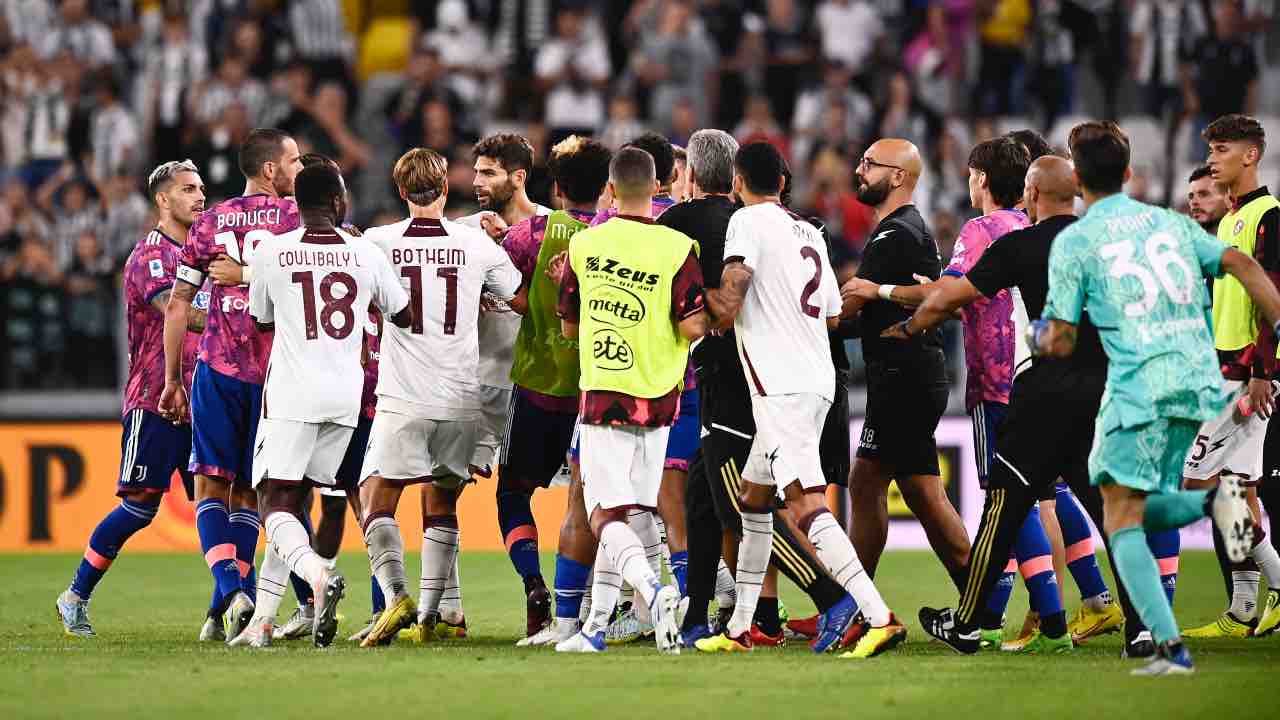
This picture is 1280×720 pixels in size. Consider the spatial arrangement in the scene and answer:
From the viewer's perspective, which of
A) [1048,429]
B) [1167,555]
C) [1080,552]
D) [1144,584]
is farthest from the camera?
[1080,552]

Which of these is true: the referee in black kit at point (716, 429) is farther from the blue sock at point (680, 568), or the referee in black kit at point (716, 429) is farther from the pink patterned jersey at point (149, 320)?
the pink patterned jersey at point (149, 320)

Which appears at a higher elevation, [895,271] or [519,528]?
[895,271]

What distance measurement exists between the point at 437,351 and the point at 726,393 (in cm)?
144

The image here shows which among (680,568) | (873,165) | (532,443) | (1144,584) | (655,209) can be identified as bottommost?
(680,568)

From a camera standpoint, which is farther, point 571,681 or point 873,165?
point 873,165

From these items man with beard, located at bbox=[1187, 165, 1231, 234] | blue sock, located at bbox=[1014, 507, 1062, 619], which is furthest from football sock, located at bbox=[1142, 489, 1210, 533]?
man with beard, located at bbox=[1187, 165, 1231, 234]

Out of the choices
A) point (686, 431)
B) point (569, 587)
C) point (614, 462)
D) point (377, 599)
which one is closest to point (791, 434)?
point (614, 462)

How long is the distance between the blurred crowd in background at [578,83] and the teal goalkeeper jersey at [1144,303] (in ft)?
32.8

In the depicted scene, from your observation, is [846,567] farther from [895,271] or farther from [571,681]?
[895,271]

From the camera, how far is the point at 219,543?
9195 mm

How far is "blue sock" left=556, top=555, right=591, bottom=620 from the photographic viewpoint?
8.59m

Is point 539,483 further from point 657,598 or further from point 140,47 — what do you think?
point 140,47

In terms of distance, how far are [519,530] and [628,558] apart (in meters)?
1.44

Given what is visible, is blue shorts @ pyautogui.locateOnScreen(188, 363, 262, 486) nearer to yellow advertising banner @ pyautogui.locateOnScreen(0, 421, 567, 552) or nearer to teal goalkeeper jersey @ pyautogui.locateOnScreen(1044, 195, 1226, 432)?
teal goalkeeper jersey @ pyautogui.locateOnScreen(1044, 195, 1226, 432)
